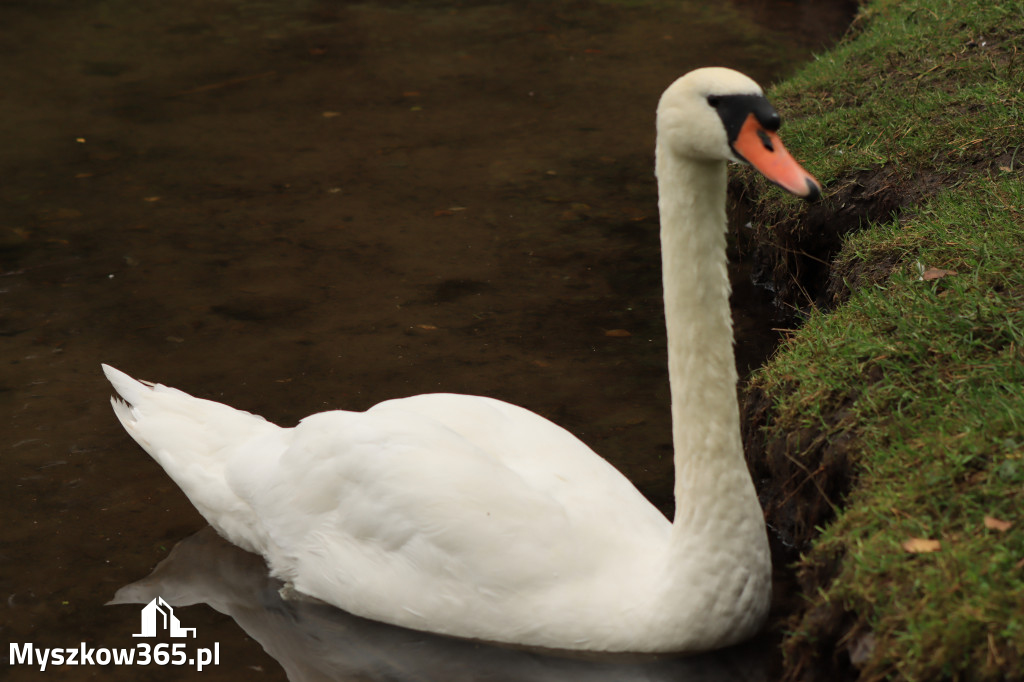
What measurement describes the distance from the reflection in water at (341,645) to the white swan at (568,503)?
8 cm

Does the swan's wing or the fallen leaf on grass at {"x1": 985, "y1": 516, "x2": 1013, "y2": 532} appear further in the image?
the swan's wing

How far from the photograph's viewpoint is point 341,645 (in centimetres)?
400

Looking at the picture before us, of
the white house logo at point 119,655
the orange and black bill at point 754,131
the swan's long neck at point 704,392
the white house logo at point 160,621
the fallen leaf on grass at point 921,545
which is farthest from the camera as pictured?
the white house logo at point 160,621

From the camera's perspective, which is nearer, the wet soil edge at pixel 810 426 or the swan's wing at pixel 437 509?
the wet soil edge at pixel 810 426

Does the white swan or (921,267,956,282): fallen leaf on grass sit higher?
(921,267,956,282): fallen leaf on grass

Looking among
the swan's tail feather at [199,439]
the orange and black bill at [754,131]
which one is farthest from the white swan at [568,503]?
the swan's tail feather at [199,439]

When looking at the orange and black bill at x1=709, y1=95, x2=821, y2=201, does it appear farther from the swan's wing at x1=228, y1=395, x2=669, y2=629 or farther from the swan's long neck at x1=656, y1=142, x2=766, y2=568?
the swan's wing at x1=228, y1=395, x2=669, y2=629

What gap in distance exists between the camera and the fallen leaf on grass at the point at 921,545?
3.06m

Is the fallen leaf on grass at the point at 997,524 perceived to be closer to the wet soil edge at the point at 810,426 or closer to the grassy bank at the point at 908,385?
the grassy bank at the point at 908,385

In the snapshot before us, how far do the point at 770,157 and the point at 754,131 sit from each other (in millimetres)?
91

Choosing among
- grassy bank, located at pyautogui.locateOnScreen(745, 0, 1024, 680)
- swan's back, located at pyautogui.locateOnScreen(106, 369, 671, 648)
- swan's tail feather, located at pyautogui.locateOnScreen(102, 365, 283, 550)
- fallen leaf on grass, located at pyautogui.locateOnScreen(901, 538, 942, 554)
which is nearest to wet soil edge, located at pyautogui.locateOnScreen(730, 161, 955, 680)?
grassy bank, located at pyautogui.locateOnScreen(745, 0, 1024, 680)

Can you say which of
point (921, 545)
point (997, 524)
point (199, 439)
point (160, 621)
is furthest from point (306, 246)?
point (997, 524)

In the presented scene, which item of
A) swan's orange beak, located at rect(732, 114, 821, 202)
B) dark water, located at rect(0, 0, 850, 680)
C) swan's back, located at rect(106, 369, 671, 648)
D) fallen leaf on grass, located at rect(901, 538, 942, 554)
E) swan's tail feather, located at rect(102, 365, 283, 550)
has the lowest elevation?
dark water, located at rect(0, 0, 850, 680)

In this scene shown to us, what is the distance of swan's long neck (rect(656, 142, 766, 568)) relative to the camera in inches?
135
